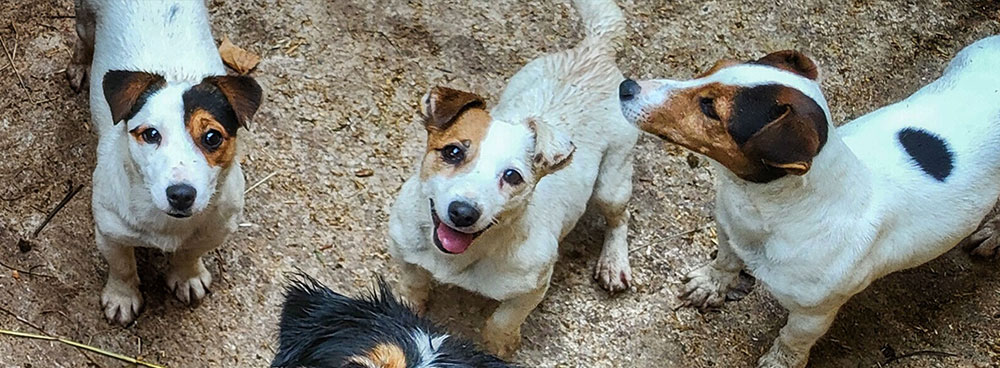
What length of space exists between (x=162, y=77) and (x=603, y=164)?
5.33 ft

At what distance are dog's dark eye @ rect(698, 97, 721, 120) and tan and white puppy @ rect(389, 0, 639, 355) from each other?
1.36ft

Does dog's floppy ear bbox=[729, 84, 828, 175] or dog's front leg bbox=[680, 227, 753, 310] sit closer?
dog's floppy ear bbox=[729, 84, 828, 175]

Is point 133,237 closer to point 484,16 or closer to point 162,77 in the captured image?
point 162,77

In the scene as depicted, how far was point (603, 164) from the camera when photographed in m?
4.17

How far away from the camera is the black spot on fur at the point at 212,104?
3.33 metres

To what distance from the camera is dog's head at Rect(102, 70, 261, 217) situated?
3.22 m

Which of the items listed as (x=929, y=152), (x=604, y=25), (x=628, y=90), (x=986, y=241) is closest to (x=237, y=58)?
(x=604, y=25)

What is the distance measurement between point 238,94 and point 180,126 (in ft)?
0.72

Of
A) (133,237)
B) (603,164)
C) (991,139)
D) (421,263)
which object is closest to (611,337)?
(603,164)

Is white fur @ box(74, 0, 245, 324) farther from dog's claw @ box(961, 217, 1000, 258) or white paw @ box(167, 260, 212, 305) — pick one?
dog's claw @ box(961, 217, 1000, 258)

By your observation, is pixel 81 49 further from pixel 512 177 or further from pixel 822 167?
pixel 822 167

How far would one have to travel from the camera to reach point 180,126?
10.7 ft

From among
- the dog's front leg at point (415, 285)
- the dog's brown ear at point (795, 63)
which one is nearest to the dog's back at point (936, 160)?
the dog's brown ear at point (795, 63)

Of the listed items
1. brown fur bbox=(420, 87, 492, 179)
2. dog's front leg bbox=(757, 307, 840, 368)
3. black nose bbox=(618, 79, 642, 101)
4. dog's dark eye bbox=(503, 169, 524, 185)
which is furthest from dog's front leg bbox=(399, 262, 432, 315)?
dog's front leg bbox=(757, 307, 840, 368)
